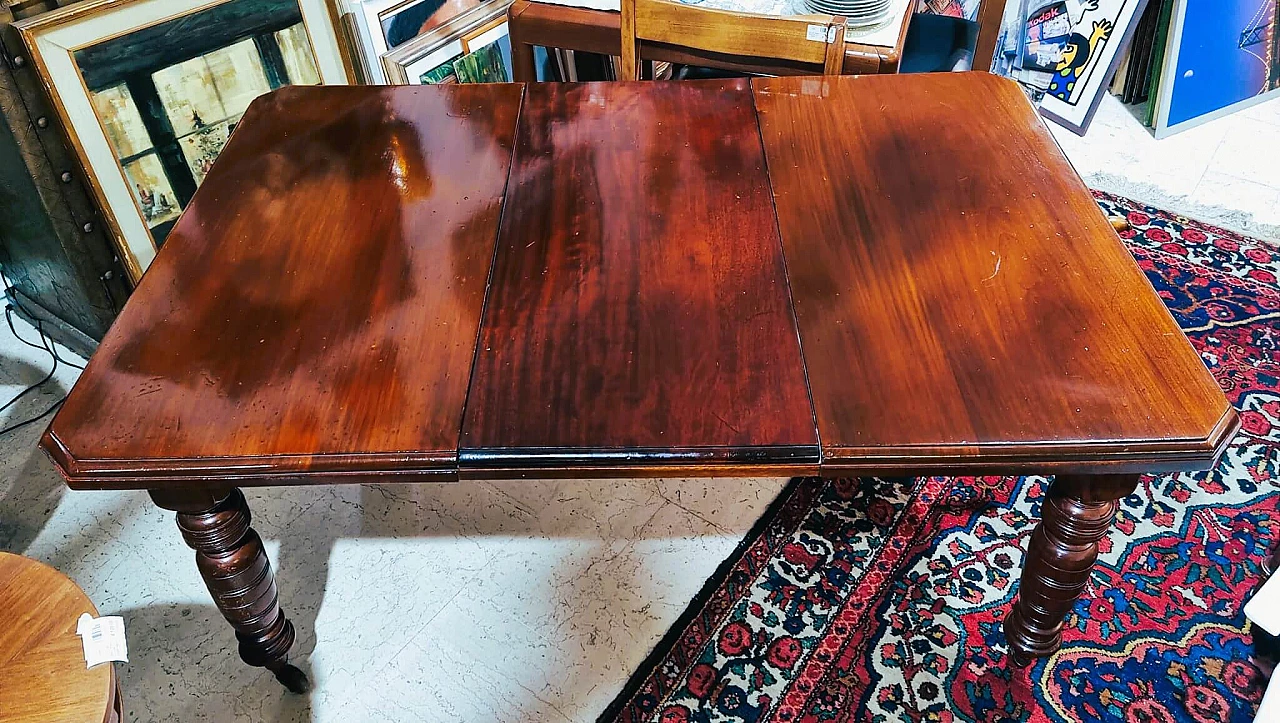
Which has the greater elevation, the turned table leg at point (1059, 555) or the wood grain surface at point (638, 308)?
the wood grain surface at point (638, 308)

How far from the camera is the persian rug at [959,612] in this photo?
59.0 inches

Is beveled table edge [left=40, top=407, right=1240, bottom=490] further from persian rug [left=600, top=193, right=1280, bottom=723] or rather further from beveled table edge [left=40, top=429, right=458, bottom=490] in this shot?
persian rug [left=600, top=193, right=1280, bottom=723]

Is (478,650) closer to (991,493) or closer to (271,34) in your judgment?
(991,493)

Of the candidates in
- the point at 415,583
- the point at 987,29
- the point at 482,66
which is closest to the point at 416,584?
the point at 415,583

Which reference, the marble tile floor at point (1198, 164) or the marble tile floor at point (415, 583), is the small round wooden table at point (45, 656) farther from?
the marble tile floor at point (1198, 164)

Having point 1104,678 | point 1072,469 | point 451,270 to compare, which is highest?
point 451,270

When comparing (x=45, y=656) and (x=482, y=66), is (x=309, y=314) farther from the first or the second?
(x=482, y=66)

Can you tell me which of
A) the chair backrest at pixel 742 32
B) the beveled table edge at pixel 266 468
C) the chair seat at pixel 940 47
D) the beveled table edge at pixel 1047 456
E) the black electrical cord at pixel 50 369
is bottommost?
the black electrical cord at pixel 50 369

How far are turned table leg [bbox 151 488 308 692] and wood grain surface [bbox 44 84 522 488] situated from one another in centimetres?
16

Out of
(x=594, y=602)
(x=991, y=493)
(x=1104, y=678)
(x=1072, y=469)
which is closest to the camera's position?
(x=1072, y=469)

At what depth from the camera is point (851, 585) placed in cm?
169

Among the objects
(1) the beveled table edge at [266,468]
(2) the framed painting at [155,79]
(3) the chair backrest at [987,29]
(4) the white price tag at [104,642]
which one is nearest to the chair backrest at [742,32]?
(3) the chair backrest at [987,29]

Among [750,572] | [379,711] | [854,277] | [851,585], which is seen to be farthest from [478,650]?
[854,277]

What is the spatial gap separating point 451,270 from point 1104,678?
4.12 ft
